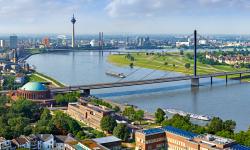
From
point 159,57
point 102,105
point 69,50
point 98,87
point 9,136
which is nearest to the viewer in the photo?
point 9,136

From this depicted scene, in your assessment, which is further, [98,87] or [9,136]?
[98,87]

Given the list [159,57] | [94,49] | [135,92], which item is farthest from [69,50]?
[135,92]

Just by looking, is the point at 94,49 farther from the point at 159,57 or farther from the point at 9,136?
the point at 9,136

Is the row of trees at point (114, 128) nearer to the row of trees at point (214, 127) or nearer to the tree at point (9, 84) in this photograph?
the row of trees at point (214, 127)

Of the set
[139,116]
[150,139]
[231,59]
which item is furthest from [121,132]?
[231,59]

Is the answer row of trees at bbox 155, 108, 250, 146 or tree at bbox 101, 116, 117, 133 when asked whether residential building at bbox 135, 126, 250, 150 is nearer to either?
row of trees at bbox 155, 108, 250, 146

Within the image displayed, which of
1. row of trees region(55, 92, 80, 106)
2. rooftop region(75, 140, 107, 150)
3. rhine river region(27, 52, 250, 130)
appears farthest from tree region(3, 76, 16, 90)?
rooftop region(75, 140, 107, 150)
